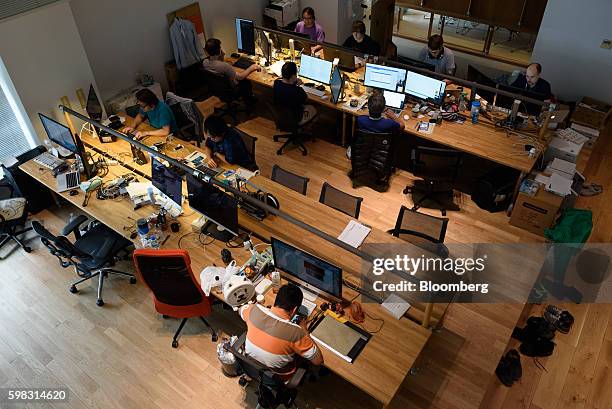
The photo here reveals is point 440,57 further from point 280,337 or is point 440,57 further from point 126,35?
point 280,337

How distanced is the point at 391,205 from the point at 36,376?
14.0 feet

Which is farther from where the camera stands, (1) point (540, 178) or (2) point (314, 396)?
(1) point (540, 178)

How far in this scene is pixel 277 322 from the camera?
3.41 m

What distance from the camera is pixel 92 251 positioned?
502 cm

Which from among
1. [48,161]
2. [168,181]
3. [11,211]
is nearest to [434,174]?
[168,181]

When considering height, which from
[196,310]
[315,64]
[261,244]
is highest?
[315,64]

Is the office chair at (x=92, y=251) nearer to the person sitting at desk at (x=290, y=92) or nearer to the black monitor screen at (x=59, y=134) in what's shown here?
the black monitor screen at (x=59, y=134)

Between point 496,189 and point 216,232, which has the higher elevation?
point 216,232

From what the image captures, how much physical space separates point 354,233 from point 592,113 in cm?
491

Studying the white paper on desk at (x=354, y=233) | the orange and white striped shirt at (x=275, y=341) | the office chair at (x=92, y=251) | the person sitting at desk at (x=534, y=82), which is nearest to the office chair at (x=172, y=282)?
the orange and white striped shirt at (x=275, y=341)

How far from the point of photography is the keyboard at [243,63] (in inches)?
300

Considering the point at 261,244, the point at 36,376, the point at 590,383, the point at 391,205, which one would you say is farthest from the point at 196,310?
the point at 590,383

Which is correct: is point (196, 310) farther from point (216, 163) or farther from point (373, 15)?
point (373, 15)

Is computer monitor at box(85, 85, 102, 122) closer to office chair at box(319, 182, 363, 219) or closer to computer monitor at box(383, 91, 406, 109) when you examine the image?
office chair at box(319, 182, 363, 219)
